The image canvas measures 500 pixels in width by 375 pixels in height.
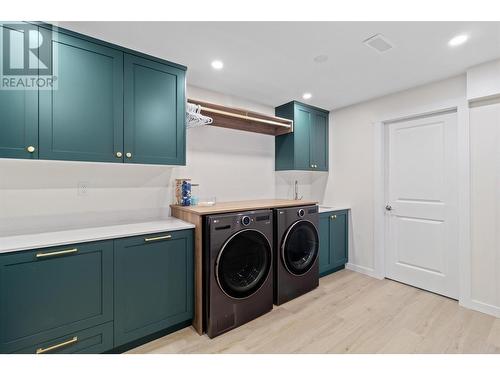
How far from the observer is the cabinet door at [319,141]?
137 inches

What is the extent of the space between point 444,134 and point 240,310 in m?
2.86

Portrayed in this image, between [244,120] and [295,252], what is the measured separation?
1.71 m

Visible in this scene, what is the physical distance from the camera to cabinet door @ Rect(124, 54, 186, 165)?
6.41ft

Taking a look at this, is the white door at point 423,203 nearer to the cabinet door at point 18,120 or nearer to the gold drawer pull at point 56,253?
the gold drawer pull at point 56,253

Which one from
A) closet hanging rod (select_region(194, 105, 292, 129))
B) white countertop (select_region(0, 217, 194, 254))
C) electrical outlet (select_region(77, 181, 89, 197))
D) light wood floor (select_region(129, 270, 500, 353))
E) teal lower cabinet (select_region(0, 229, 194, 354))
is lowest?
light wood floor (select_region(129, 270, 500, 353))

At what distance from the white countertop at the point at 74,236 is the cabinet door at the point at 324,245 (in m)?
1.82

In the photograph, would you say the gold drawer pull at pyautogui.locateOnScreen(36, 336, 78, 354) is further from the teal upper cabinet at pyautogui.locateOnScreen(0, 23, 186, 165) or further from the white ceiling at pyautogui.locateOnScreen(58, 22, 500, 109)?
the white ceiling at pyautogui.locateOnScreen(58, 22, 500, 109)

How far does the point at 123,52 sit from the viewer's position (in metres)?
1.91

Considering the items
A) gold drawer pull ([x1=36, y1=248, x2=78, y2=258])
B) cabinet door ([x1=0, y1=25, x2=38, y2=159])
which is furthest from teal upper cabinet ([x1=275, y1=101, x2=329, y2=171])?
cabinet door ([x1=0, y1=25, x2=38, y2=159])

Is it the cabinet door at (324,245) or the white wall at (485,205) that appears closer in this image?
the white wall at (485,205)

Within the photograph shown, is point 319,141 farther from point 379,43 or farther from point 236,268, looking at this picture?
point 236,268

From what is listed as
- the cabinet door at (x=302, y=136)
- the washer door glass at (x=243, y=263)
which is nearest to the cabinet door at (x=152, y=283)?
the washer door glass at (x=243, y=263)

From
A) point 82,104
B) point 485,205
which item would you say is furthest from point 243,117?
point 485,205
